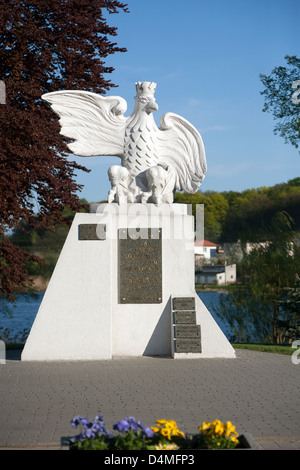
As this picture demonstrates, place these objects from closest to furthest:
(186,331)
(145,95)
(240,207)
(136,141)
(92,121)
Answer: (186,331) < (136,141) < (145,95) < (92,121) < (240,207)

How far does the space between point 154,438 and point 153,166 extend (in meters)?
6.18

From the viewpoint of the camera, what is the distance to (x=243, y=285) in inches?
596

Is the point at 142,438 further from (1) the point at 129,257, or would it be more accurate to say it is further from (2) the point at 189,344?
(1) the point at 129,257

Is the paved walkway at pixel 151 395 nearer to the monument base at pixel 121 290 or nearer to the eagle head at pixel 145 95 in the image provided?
the monument base at pixel 121 290

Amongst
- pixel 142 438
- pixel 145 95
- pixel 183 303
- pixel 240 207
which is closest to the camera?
pixel 142 438

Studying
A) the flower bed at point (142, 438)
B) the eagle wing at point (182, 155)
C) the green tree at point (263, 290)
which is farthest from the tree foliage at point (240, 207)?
the flower bed at point (142, 438)

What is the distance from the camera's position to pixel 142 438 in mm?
3779

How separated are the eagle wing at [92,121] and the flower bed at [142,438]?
250 inches

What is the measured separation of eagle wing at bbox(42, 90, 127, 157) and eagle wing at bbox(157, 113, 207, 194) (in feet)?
2.45

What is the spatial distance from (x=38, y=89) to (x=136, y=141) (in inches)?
145

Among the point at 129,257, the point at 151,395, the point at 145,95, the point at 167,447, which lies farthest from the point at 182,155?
the point at 167,447

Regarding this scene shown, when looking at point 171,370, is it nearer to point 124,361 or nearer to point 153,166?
point 124,361

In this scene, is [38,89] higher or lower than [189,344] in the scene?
higher

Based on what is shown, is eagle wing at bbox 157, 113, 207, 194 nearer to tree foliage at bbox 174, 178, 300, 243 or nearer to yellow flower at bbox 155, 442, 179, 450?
yellow flower at bbox 155, 442, 179, 450
